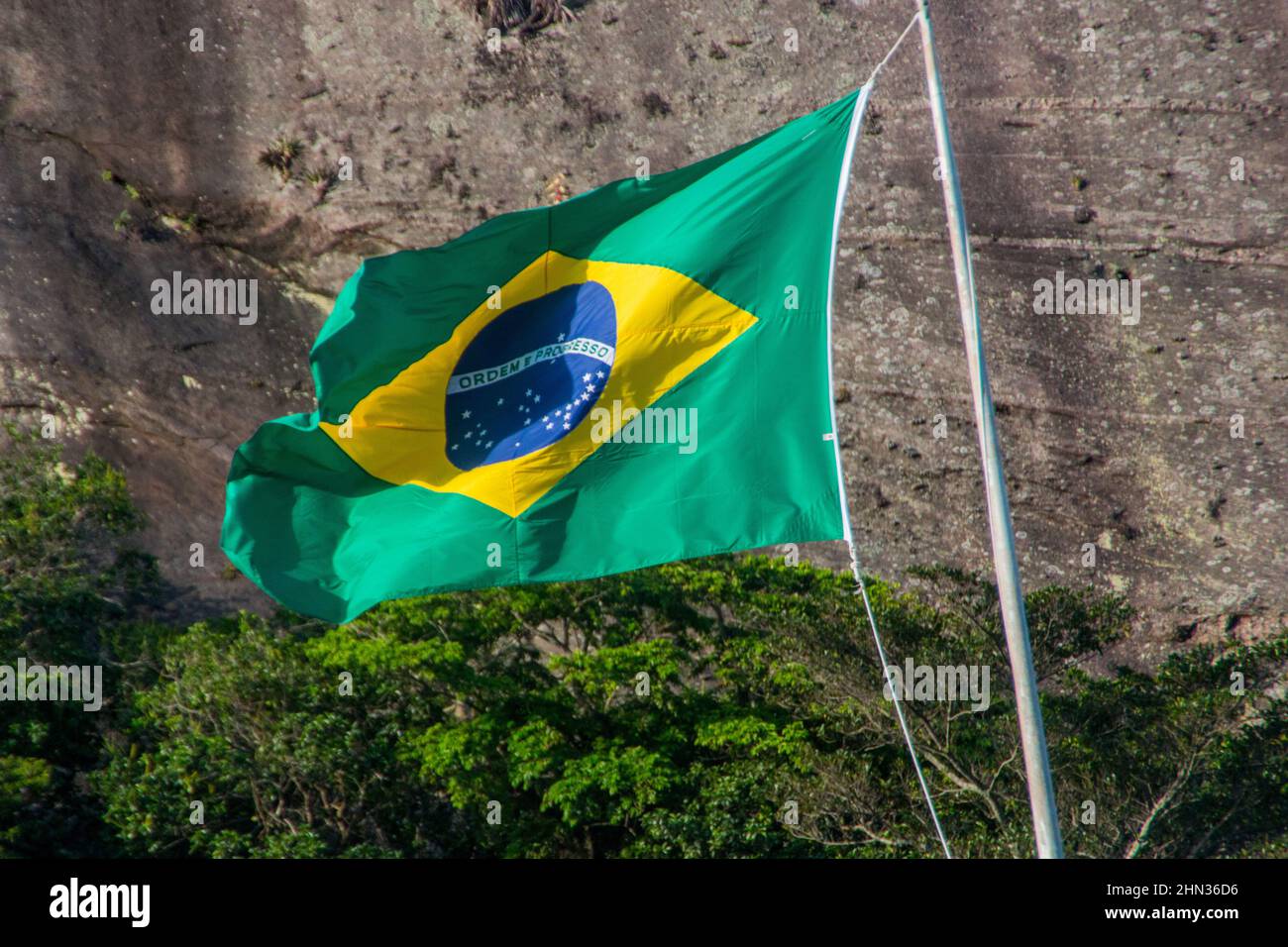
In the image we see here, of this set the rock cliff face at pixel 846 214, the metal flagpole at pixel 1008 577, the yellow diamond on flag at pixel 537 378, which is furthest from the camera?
the rock cliff face at pixel 846 214

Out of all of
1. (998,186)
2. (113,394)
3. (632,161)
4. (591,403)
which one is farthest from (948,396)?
(113,394)

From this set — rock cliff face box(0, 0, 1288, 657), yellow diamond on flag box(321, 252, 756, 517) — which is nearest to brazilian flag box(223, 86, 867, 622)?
yellow diamond on flag box(321, 252, 756, 517)

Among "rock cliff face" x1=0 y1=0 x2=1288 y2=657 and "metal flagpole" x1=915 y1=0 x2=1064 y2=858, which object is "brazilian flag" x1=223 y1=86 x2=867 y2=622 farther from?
"rock cliff face" x1=0 y1=0 x2=1288 y2=657

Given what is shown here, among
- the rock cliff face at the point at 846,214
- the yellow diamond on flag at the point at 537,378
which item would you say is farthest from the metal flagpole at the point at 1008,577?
the rock cliff face at the point at 846,214

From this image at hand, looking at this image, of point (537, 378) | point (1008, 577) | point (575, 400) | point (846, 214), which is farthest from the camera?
point (846, 214)

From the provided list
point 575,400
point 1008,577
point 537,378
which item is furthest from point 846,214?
point 1008,577

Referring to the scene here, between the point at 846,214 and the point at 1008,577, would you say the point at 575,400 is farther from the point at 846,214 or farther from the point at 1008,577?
the point at 846,214

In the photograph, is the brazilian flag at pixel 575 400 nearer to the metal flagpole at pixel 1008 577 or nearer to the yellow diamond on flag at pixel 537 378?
the yellow diamond on flag at pixel 537 378
